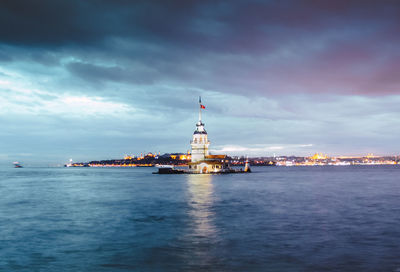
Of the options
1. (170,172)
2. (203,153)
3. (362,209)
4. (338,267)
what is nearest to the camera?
(338,267)

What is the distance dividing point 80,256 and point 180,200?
2947 cm

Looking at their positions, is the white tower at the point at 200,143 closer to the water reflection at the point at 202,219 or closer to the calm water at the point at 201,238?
the water reflection at the point at 202,219

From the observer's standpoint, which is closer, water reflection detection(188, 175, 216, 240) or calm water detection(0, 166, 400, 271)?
calm water detection(0, 166, 400, 271)

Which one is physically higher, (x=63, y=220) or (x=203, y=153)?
(x=203, y=153)

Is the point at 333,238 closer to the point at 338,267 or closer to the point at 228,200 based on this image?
the point at 338,267

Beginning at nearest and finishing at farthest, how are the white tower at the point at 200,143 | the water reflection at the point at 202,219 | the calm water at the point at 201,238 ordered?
the calm water at the point at 201,238 < the water reflection at the point at 202,219 < the white tower at the point at 200,143

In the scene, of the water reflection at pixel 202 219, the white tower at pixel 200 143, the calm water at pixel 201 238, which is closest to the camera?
the calm water at pixel 201 238

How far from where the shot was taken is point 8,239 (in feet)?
74.9

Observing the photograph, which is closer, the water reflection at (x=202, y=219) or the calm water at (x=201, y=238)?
the calm water at (x=201, y=238)

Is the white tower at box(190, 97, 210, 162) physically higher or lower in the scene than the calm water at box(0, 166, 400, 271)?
higher

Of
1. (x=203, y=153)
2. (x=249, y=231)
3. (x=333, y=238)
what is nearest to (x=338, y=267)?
(x=333, y=238)

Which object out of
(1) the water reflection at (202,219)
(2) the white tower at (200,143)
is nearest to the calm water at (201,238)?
(1) the water reflection at (202,219)

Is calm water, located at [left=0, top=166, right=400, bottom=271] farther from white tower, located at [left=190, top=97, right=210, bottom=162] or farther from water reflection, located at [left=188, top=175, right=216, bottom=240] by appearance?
white tower, located at [left=190, top=97, right=210, bottom=162]

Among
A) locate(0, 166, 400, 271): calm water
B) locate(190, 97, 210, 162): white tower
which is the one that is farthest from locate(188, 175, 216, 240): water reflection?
locate(190, 97, 210, 162): white tower
